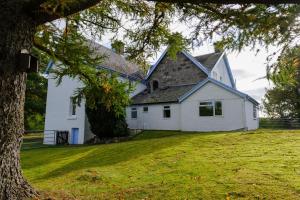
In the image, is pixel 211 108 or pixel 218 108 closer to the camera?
pixel 218 108

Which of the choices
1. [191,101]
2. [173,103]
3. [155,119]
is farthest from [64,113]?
[191,101]

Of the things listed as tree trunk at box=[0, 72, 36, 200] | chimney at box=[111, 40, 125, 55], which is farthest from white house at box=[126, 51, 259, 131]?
tree trunk at box=[0, 72, 36, 200]

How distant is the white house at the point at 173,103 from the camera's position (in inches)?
902

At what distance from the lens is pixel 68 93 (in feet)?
86.4

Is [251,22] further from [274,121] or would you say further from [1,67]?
[274,121]

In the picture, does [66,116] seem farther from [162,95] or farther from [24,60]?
[24,60]

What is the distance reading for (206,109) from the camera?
23.7 metres

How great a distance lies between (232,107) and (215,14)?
18513 mm

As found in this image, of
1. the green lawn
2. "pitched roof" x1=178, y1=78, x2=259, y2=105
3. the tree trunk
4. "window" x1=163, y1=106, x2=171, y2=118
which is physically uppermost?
"pitched roof" x1=178, y1=78, x2=259, y2=105

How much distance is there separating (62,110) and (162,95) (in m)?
9.55

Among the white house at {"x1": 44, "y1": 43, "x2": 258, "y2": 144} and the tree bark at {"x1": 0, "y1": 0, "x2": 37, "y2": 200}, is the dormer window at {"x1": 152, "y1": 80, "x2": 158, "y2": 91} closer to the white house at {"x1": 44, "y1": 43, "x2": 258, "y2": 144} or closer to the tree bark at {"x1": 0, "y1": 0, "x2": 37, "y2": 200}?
the white house at {"x1": 44, "y1": 43, "x2": 258, "y2": 144}

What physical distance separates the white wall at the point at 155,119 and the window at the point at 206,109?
2106 millimetres

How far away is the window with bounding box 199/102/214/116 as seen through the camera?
23453mm

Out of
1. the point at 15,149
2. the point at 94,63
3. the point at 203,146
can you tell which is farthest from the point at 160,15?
the point at 203,146
